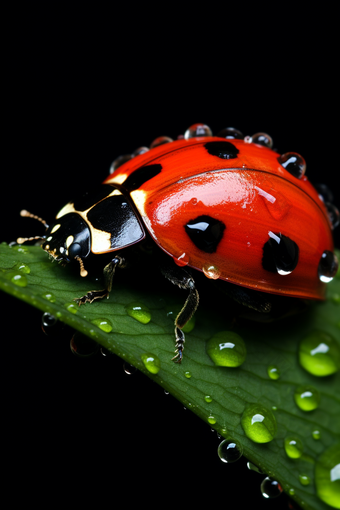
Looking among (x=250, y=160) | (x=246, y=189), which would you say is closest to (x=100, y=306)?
(x=246, y=189)

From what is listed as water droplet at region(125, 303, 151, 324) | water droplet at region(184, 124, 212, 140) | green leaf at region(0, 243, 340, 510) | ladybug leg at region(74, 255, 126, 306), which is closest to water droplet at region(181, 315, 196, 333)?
green leaf at region(0, 243, 340, 510)

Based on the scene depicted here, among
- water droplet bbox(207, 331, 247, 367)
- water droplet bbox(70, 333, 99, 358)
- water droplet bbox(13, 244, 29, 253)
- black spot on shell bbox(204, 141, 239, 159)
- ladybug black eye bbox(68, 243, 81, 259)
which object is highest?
black spot on shell bbox(204, 141, 239, 159)

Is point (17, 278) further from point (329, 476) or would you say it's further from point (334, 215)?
point (334, 215)

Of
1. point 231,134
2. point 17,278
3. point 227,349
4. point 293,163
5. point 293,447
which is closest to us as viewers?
point 17,278

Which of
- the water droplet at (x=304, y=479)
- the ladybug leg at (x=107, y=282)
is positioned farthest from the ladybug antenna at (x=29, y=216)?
the water droplet at (x=304, y=479)

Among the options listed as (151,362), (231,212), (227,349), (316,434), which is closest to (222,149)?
(231,212)

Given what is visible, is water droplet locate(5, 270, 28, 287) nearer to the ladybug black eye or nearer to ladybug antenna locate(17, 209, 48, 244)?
the ladybug black eye

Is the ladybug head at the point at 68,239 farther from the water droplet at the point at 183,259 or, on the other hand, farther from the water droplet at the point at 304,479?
the water droplet at the point at 304,479
